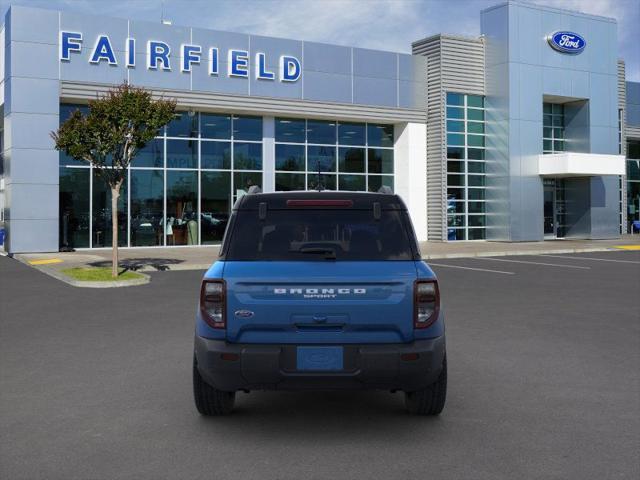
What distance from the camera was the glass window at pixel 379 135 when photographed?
30.4m

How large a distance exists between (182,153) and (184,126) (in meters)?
1.03

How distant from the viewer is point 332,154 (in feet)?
96.8

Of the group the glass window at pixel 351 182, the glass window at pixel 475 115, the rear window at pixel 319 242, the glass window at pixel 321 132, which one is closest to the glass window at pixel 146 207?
the glass window at pixel 321 132

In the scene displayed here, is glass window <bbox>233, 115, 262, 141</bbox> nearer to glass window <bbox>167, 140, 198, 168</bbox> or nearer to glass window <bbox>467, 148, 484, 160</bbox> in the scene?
glass window <bbox>167, 140, 198, 168</bbox>

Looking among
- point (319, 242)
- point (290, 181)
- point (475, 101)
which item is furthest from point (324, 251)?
point (475, 101)

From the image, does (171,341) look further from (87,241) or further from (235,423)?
(87,241)

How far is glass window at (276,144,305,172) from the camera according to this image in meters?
28.2

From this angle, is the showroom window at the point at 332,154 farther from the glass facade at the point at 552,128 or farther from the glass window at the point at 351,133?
the glass facade at the point at 552,128

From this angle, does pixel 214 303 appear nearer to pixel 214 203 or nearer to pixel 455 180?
pixel 214 203

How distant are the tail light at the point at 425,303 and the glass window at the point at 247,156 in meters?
23.1

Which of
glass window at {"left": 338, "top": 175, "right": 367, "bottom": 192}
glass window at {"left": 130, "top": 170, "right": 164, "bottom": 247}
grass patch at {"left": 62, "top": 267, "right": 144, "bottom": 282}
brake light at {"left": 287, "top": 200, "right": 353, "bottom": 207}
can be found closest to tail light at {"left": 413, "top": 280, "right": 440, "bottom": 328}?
brake light at {"left": 287, "top": 200, "right": 353, "bottom": 207}

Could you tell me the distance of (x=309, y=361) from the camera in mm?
4539

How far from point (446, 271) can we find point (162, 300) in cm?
817

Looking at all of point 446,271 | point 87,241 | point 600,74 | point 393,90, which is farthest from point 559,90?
point 87,241
